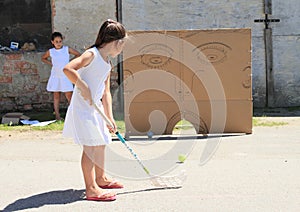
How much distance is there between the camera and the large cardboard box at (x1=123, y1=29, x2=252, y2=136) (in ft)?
26.7

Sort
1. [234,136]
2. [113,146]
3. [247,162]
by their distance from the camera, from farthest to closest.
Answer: [234,136], [113,146], [247,162]

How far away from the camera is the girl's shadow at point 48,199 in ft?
15.4

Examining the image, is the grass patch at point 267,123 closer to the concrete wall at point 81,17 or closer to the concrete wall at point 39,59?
the concrete wall at point 39,59

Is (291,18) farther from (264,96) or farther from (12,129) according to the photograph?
(12,129)

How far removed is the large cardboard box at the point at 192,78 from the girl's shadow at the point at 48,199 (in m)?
3.24

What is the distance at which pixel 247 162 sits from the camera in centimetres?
630

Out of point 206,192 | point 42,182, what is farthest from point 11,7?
point 206,192

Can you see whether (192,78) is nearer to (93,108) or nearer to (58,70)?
(58,70)

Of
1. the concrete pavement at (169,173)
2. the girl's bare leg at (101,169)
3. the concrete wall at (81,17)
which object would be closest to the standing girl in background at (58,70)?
the concrete wall at (81,17)

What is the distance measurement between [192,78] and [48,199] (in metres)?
3.88

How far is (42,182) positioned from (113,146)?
207 cm

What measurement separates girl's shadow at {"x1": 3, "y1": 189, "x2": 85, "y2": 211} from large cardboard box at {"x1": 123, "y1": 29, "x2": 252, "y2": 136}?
3244mm

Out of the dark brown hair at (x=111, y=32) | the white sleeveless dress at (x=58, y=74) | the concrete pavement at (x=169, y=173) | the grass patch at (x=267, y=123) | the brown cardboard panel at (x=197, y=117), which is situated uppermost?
the dark brown hair at (x=111, y=32)

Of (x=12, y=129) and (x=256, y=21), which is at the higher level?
(x=256, y=21)
